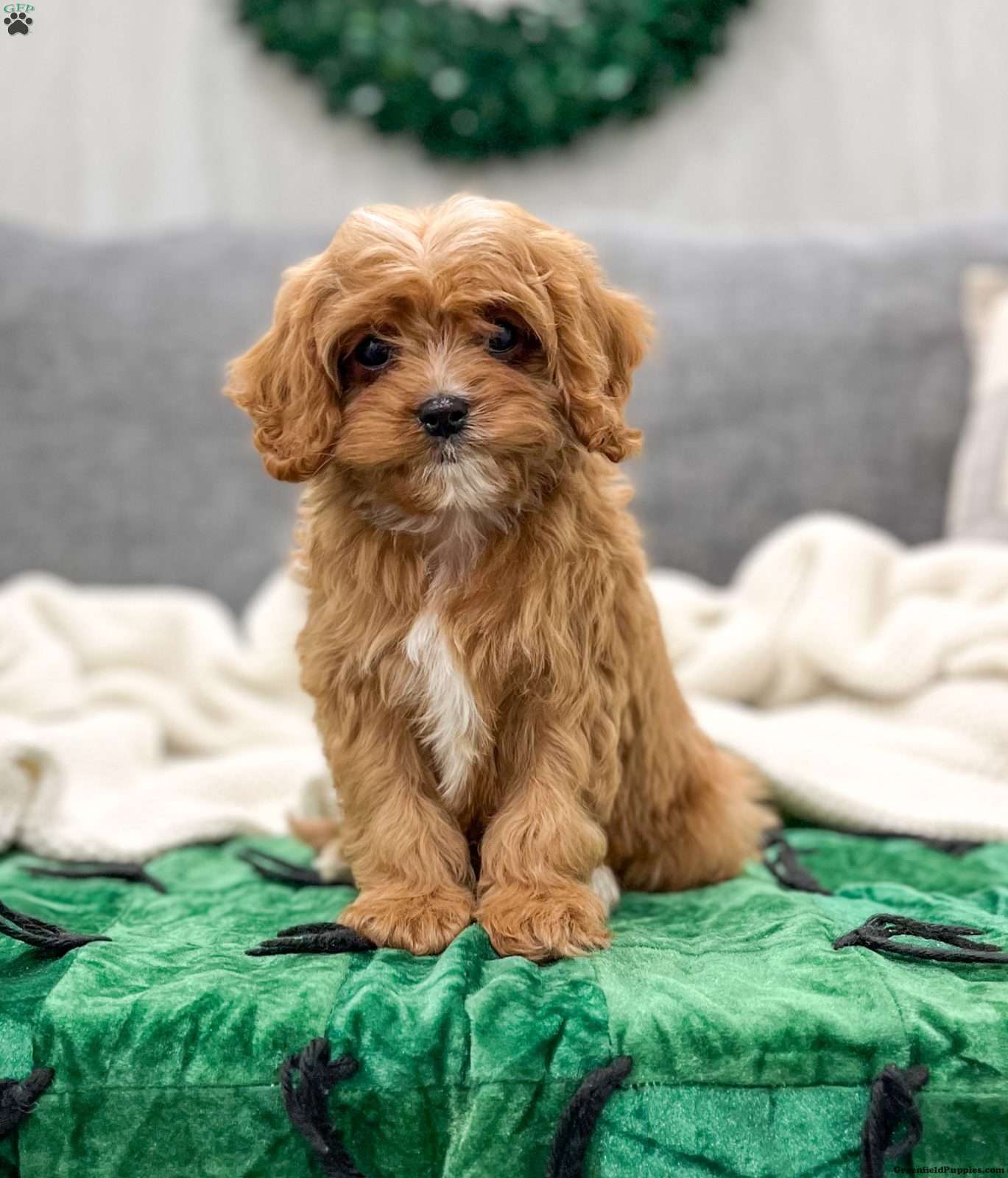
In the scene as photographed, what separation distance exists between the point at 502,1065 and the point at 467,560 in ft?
2.07

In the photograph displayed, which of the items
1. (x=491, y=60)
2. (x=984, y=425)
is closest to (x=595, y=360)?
(x=984, y=425)

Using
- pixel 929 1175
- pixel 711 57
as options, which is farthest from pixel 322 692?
pixel 711 57

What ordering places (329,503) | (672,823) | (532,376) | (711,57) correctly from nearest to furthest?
(532,376)
(329,503)
(672,823)
(711,57)

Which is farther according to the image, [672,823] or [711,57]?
[711,57]

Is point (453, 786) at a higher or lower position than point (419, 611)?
lower

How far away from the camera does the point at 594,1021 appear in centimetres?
136

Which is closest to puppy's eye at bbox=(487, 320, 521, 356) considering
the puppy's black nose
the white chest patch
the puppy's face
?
the puppy's face

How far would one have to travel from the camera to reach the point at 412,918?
157cm

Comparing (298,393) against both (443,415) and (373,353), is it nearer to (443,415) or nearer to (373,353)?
(373,353)

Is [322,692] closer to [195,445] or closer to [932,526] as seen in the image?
[195,445]

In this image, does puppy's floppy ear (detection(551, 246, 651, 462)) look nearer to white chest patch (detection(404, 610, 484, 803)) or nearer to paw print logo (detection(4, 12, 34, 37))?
white chest patch (detection(404, 610, 484, 803))

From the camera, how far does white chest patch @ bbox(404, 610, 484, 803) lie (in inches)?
62.4

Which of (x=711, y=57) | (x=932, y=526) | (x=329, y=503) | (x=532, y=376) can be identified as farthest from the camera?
(x=711, y=57)

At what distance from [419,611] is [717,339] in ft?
6.61
